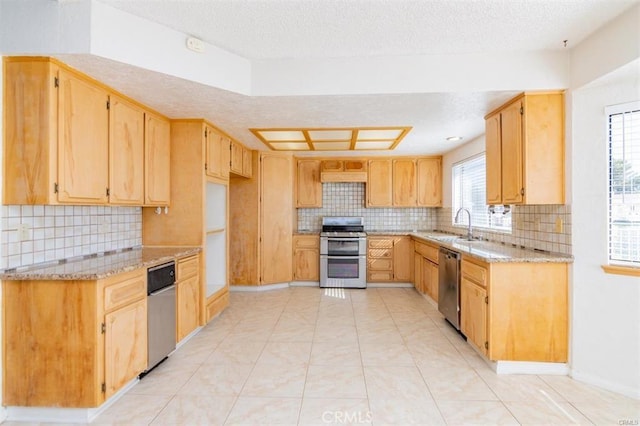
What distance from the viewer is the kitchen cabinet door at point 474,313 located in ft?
8.53

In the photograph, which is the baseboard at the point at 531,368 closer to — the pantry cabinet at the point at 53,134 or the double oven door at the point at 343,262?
the double oven door at the point at 343,262

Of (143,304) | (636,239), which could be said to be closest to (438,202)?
(636,239)

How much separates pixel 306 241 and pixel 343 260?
0.68m

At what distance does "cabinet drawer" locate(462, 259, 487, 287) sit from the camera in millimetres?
2623

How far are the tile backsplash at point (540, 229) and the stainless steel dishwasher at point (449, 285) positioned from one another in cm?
63

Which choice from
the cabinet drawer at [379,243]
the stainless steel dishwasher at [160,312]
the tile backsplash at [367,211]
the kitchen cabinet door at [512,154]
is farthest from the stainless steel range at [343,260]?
the stainless steel dishwasher at [160,312]

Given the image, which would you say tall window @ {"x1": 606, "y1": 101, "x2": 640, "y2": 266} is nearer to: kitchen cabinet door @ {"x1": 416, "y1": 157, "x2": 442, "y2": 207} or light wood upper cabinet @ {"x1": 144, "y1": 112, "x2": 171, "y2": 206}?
kitchen cabinet door @ {"x1": 416, "y1": 157, "x2": 442, "y2": 207}

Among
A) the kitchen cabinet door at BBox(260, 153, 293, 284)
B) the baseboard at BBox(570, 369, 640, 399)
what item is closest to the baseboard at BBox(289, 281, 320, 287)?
the kitchen cabinet door at BBox(260, 153, 293, 284)

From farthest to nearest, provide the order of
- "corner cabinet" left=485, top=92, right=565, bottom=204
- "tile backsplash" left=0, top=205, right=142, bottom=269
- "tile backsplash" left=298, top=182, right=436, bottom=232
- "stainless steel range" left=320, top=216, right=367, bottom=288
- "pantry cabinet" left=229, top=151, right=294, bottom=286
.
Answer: "tile backsplash" left=298, top=182, right=436, bottom=232, "stainless steel range" left=320, top=216, right=367, bottom=288, "pantry cabinet" left=229, top=151, right=294, bottom=286, "corner cabinet" left=485, top=92, right=565, bottom=204, "tile backsplash" left=0, top=205, right=142, bottom=269

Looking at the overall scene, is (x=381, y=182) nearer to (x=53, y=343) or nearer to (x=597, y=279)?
(x=597, y=279)

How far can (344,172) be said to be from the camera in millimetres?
5402

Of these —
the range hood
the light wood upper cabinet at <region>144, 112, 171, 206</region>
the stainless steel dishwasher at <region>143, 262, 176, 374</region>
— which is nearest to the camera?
the stainless steel dishwasher at <region>143, 262, 176, 374</region>

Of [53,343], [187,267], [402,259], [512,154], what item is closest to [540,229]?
[512,154]

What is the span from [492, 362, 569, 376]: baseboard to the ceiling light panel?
242cm
